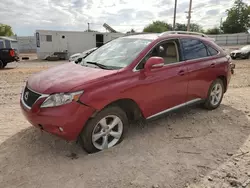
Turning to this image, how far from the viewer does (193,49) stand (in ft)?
14.3

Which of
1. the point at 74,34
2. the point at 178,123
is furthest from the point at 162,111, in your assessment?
the point at 74,34

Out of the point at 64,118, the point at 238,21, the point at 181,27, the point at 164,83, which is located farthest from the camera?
the point at 181,27

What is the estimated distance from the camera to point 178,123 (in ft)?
14.0

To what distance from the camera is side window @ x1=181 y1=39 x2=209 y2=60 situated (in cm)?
Answer: 419

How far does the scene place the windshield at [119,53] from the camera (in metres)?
3.45

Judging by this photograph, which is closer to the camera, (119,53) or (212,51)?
(119,53)

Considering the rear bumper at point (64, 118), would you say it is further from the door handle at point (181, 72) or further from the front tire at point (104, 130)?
the door handle at point (181, 72)

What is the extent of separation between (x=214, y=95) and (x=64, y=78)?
11.5ft

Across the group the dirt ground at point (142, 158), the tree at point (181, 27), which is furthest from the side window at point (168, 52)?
the tree at point (181, 27)

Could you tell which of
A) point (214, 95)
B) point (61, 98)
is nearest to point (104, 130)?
point (61, 98)

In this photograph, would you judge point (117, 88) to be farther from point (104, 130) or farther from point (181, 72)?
point (181, 72)

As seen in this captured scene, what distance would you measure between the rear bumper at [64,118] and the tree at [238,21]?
61.3 meters

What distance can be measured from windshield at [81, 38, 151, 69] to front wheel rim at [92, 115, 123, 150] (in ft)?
2.68

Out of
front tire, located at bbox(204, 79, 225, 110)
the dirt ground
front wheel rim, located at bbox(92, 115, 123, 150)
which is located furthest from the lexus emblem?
front tire, located at bbox(204, 79, 225, 110)
